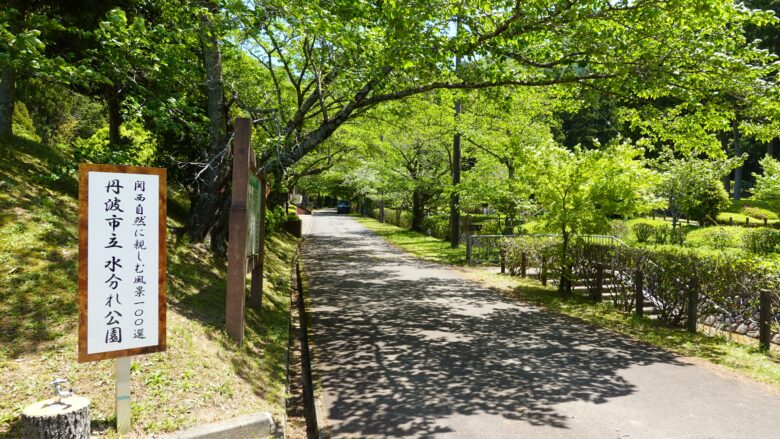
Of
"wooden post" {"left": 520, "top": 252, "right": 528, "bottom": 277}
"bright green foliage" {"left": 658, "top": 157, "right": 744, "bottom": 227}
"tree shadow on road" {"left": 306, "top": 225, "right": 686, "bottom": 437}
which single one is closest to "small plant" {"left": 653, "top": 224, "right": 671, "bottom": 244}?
"bright green foliage" {"left": 658, "top": 157, "right": 744, "bottom": 227}

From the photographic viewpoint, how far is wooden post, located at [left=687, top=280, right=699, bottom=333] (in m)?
8.13

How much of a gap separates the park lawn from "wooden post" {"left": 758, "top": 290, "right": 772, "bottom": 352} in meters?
0.15

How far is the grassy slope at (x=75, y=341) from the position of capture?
4.16 m

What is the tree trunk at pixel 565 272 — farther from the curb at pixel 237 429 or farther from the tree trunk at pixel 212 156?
the curb at pixel 237 429

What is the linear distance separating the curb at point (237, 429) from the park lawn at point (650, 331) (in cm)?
596

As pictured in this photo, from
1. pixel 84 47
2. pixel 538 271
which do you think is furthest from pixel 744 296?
pixel 84 47

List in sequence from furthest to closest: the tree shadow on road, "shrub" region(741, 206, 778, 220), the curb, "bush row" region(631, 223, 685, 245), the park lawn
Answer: "shrub" region(741, 206, 778, 220), "bush row" region(631, 223, 685, 245), the park lawn, the tree shadow on road, the curb

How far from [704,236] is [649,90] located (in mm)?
17196

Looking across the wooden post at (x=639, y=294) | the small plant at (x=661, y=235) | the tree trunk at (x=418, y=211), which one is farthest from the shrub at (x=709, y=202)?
the wooden post at (x=639, y=294)

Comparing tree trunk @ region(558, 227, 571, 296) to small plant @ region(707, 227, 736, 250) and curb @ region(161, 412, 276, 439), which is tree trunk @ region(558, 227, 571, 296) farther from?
small plant @ region(707, 227, 736, 250)

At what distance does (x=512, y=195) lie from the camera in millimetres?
16203

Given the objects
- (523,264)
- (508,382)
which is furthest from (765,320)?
(523,264)

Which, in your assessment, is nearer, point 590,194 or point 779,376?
point 779,376

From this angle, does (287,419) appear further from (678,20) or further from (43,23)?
(678,20)
